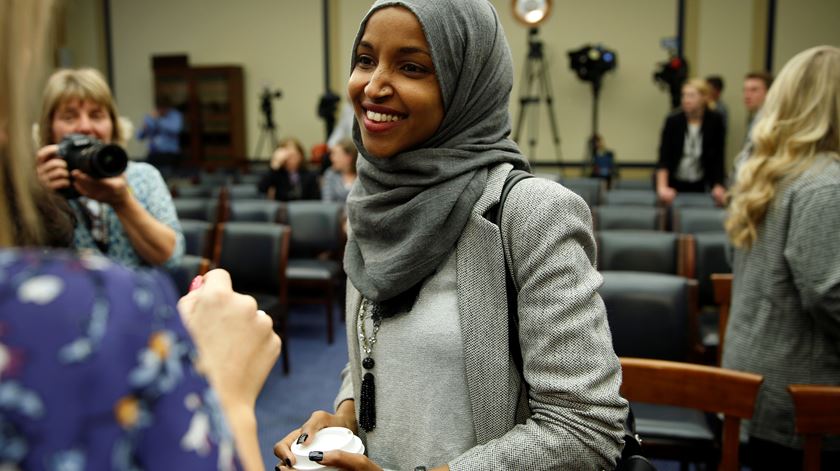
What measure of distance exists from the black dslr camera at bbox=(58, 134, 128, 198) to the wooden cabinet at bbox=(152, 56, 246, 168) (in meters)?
9.03

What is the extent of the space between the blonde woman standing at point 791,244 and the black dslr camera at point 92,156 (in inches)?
60.4

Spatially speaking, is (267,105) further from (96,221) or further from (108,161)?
(108,161)

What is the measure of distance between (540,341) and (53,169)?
1187 millimetres

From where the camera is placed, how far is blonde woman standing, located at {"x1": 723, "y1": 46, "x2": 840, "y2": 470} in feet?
4.99

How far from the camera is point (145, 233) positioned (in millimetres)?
1622

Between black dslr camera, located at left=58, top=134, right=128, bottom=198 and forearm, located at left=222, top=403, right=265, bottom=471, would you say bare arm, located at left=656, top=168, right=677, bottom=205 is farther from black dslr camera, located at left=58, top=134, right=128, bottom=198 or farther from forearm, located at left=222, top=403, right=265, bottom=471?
forearm, located at left=222, top=403, right=265, bottom=471

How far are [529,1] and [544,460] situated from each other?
6814mm

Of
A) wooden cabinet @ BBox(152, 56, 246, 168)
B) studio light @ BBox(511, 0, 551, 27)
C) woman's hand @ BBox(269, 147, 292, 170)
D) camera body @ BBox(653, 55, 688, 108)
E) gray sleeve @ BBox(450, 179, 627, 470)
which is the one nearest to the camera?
gray sleeve @ BBox(450, 179, 627, 470)

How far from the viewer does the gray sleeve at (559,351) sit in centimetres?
87

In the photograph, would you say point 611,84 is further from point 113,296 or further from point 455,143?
point 113,296

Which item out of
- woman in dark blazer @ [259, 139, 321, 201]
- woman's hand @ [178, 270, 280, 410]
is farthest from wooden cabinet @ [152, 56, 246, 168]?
woman's hand @ [178, 270, 280, 410]

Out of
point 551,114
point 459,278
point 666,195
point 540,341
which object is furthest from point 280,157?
point 540,341

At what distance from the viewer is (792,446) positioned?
1623mm

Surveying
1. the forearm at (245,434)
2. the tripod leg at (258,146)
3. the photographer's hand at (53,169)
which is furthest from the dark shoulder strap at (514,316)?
the tripod leg at (258,146)
